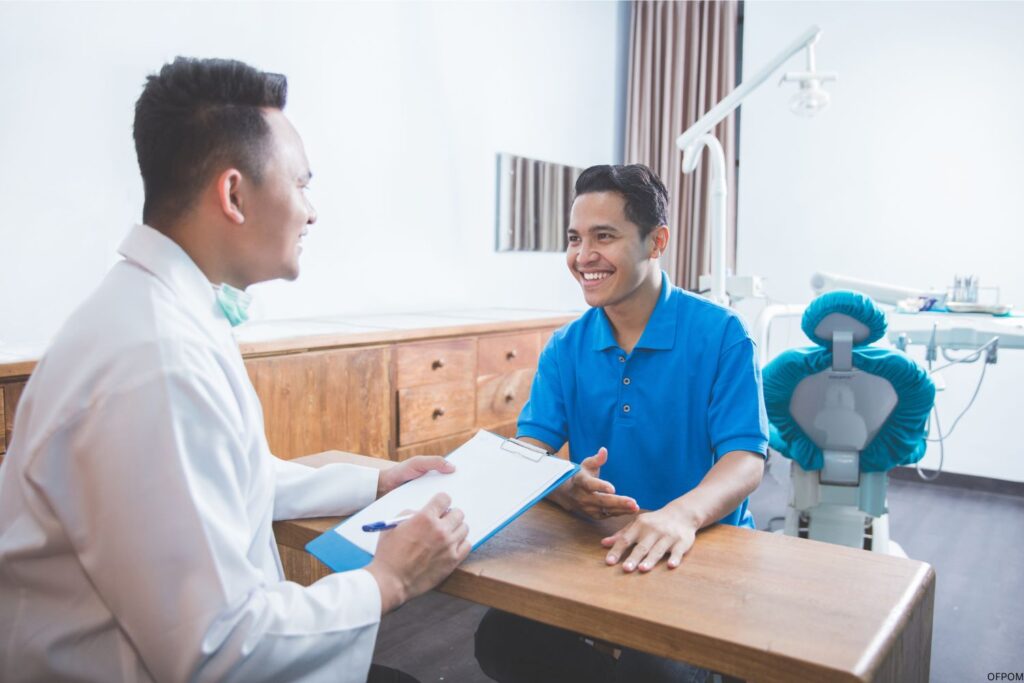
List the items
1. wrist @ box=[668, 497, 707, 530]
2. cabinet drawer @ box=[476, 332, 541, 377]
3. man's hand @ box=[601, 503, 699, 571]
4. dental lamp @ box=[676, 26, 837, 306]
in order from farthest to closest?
dental lamp @ box=[676, 26, 837, 306], cabinet drawer @ box=[476, 332, 541, 377], wrist @ box=[668, 497, 707, 530], man's hand @ box=[601, 503, 699, 571]

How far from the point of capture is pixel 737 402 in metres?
1.36

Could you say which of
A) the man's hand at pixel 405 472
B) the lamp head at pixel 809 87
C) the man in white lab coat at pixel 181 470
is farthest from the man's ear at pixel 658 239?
the lamp head at pixel 809 87

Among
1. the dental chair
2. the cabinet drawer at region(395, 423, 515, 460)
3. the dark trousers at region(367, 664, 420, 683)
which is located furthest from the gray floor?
the dark trousers at region(367, 664, 420, 683)

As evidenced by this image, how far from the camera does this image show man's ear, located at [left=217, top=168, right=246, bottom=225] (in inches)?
33.8

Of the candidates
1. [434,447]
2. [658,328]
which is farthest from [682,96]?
[658,328]

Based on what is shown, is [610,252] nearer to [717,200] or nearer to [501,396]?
[501,396]

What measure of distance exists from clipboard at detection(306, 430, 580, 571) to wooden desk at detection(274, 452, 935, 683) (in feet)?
0.17

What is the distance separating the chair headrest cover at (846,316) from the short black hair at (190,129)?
1676 millimetres

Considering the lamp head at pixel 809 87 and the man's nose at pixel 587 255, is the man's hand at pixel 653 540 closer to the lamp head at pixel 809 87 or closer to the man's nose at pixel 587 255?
the man's nose at pixel 587 255

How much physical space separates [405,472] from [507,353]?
72.0 inches

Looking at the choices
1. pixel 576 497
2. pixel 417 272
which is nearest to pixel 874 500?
pixel 576 497

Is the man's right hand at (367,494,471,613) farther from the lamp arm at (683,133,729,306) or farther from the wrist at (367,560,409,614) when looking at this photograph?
the lamp arm at (683,133,729,306)

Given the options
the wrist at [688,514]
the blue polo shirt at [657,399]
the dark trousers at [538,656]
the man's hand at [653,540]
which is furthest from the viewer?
the blue polo shirt at [657,399]

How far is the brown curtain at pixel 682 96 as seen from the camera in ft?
14.6
